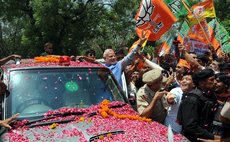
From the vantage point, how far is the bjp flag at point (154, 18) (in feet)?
28.5

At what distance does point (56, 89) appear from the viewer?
4691mm

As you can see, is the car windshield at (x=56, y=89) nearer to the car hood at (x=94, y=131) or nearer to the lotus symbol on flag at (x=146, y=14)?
the car hood at (x=94, y=131)

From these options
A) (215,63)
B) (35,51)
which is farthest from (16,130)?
(35,51)

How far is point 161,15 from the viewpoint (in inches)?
343

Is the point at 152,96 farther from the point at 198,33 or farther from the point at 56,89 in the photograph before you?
the point at 198,33

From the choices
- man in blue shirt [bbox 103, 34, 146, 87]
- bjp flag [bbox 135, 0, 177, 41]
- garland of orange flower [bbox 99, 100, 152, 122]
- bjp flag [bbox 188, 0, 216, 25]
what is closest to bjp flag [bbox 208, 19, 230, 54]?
bjp flag [bbox 188, 0, 216, 25]

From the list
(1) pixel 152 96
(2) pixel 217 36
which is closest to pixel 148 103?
(1) pixel 152 96

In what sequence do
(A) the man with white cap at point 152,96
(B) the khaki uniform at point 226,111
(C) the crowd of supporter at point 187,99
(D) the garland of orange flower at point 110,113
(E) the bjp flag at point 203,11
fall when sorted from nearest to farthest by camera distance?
(B) the khaki uniform at point 226,111
(C) the crowd of supporter at point 187,99
(D) the garland of orange flower at point 110,113
(A) the man with white cap at point 152,96
(E) the bjp flag at point 203,11

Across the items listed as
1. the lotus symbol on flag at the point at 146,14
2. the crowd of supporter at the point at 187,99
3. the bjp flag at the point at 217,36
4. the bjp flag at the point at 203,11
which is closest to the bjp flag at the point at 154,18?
the lotus symbol on flag at the point at 146,14

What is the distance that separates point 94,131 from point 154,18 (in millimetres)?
5315

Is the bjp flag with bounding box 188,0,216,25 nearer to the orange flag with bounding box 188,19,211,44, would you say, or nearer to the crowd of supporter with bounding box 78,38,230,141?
the orange flag with bounding box 188,19,211,44

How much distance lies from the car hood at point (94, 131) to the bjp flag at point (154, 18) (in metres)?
4.66

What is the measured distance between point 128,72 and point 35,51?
867 inches

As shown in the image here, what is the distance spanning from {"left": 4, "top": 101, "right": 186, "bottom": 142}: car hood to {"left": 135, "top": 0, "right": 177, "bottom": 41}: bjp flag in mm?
4655
